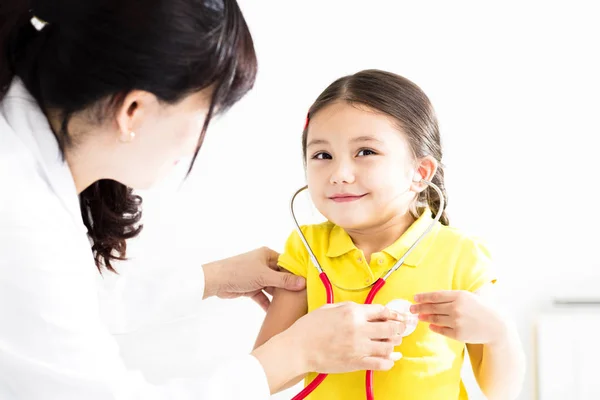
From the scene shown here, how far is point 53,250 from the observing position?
1.16 m

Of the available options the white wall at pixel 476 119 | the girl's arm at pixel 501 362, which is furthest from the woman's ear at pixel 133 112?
the white wall at pixel 476 119

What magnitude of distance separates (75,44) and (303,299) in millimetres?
787

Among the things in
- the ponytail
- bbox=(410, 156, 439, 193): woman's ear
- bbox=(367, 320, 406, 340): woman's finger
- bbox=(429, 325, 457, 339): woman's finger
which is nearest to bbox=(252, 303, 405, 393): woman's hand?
bbox=(367, 320, 406, 340): woman's finger

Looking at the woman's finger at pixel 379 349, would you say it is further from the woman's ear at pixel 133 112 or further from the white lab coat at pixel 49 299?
the woman's ear at pixel 133 112

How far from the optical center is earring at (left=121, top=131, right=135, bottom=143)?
4.08 feet

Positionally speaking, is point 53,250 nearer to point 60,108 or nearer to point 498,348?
point 60,108

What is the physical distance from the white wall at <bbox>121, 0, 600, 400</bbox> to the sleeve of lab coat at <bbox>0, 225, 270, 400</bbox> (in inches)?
46.7

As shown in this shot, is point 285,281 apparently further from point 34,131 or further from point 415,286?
point 34,131

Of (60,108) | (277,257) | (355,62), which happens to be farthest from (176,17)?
(355,62)

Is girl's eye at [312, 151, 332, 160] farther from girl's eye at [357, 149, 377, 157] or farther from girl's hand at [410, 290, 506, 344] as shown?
girl's hand at [410, 290, 506, 344]

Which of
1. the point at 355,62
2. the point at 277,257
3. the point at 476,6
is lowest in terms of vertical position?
the point at 277,257

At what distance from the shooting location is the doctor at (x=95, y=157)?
1121mm

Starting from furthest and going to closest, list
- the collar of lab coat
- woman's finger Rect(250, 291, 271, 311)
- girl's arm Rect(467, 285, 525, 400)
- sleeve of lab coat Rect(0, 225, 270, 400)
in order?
woman's finger Rect(250, 291, 271, 311), girl's arm Rect(467, 285, 525, 400), the collar of lab coat, sleeve of lab coat Rect(0, 225, 270, 400)

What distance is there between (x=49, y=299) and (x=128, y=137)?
0.31 metres
